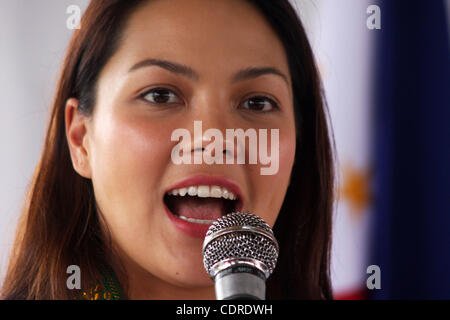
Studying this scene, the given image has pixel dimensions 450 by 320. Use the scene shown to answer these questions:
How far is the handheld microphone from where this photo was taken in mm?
612

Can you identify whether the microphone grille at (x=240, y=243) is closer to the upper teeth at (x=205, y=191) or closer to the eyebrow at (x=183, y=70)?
the upper teeth at (x=205, y=191)

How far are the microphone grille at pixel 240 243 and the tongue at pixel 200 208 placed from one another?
369 mm

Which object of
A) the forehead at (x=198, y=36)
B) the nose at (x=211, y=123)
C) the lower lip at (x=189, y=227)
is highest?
the forehead at (x=198, y=36)

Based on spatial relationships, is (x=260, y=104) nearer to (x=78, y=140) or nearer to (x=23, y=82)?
(x=78, y=140)

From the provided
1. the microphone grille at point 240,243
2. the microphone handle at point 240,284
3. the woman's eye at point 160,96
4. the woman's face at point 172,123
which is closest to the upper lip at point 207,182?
the woman's face at point 172,123

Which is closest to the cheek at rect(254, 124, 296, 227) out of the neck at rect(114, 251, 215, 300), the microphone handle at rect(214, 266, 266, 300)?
the neck at rect(114, 251, 215, 300)

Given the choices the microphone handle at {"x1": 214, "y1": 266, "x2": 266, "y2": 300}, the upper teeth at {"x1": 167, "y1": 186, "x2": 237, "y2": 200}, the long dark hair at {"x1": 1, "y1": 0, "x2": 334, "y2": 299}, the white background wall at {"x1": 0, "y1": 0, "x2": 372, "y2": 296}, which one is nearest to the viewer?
the microphone handle at {"x1": 214, "y1": 266, "x2": 266, "y2": 300}

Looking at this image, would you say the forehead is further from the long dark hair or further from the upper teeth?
the upper teeth

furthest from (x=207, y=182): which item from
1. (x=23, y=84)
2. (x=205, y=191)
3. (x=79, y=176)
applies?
(x=23, y=84)

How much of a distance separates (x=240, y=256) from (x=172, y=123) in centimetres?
51

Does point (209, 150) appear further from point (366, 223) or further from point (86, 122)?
point (366, 223)

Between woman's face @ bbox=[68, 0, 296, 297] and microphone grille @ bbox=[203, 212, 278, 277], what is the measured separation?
1.04 ft

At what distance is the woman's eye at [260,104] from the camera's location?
119 cm

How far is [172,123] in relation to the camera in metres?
1.12
